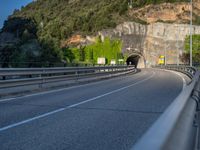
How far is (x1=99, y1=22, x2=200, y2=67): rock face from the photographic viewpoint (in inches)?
3915

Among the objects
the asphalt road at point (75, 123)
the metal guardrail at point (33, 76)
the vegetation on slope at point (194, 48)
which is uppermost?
the vegetation on slope at point (194, 48)

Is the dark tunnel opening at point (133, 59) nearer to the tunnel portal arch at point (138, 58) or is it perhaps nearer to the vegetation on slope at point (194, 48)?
the tunnel portal arch at point (138, 58)

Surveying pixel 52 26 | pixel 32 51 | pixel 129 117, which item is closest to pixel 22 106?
pixel 129 117

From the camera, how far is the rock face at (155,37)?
99438 mm

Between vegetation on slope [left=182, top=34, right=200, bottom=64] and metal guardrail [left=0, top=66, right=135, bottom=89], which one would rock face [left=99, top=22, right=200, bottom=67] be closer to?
vegetation on slope [left=182, top=34, right=200, bottom=64]

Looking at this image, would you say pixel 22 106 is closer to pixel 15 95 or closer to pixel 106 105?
pixel 106 105

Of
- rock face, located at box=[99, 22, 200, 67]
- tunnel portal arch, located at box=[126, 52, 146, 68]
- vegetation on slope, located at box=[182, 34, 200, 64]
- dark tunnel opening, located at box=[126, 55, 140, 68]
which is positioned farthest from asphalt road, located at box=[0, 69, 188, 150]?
dark tunnel opening, located at box=[126, 55, 140, 68]

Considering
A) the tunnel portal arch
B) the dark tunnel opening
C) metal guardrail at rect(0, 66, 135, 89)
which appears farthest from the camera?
the dark tunnel opening

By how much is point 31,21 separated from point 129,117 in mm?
117197

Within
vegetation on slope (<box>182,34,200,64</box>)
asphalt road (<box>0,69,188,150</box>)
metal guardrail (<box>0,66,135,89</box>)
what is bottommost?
asphalt road (<box>0,69,188,150</box>)

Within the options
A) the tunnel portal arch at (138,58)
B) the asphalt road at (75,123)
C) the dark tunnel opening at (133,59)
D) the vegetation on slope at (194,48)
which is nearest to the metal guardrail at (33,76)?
the asphalt road at (75,123)

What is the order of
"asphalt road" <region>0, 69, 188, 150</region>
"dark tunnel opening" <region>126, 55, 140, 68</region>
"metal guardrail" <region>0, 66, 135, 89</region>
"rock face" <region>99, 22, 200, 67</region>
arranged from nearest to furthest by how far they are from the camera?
"asphalt road" <region>0, 69, 188, 150</region> → "metal guardrail" <region>0, 66, 135, 89</region> → "rock face" <region>99, 22, 200, 67</region> → "dark tunnel opening" <region>126, 55, 140, 68</region>

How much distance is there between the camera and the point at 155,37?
3957 inches

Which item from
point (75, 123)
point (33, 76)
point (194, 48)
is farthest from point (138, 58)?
point (75, 123)
